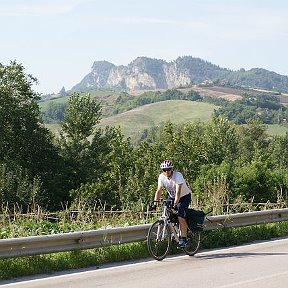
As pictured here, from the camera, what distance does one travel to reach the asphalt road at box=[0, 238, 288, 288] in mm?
8336

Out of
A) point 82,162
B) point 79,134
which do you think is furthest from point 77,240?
point 79,134

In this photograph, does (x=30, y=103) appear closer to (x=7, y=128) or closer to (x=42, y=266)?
(x=7, y=128)

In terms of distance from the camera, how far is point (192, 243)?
1115 centimetres

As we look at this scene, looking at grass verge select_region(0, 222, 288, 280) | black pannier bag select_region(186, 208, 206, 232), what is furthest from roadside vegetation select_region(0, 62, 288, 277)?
black pannier bag select_region(186, 208, 206, 232)

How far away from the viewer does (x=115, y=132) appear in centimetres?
5959

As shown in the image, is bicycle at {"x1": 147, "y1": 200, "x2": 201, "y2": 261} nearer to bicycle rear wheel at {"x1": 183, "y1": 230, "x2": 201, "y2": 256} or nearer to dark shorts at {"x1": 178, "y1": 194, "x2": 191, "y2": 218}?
bicycle rear wheel at {"x1": 183, "y1": 230, "x2": 201, "y2": 256}

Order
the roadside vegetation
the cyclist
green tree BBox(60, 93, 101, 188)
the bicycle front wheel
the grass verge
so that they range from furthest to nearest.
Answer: green tree BBox(60, 93, 101, 188), the roadside vegetation, the cyclist, the bicycle front wheel, the grass verge

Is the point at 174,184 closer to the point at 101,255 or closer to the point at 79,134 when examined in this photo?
the point at 101,255

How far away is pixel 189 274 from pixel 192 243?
2.07 m

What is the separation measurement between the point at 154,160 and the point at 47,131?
31.5 ft

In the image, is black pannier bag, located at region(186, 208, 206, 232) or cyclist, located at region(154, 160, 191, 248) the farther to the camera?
black pannier bag, located at region(186, 208, 206, 232)

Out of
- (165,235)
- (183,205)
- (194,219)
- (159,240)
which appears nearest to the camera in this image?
(159,240)

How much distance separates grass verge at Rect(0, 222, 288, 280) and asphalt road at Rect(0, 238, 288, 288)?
294 millimetres

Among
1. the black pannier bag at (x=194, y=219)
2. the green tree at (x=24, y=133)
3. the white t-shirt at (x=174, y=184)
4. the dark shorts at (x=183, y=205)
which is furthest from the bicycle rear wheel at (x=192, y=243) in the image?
the green tree at (x=24, y=133)
